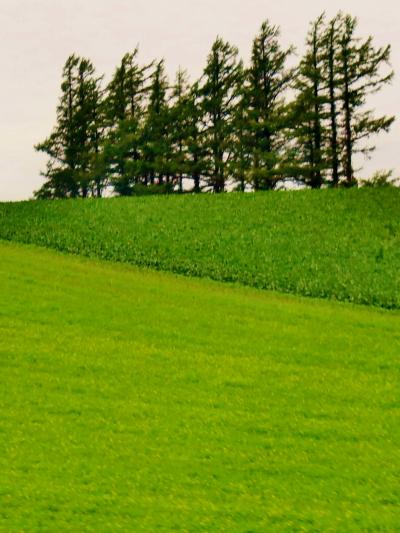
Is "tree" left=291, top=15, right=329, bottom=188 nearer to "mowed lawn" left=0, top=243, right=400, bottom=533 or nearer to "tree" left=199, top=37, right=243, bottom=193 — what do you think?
"tree" left=199, top=37, right=243, bottom=193

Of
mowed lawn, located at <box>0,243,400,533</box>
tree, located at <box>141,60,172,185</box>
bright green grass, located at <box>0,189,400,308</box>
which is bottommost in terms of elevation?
mowed lawn, located at <box>0,243,400,533</box>

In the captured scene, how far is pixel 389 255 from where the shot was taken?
37.0 m

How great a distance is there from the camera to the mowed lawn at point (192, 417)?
30.9 ft

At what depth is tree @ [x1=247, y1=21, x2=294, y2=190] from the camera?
61.9 metres

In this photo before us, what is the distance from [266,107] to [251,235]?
2669 centimetres

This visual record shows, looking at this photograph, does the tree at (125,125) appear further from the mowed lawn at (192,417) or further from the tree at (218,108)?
the mowed lawn at (192,417)

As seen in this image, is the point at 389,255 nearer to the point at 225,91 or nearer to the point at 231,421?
the point at 231,421

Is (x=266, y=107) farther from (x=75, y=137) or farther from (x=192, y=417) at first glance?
(x=192, y=417)

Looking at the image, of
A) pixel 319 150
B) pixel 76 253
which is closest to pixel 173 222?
pixel 76 253

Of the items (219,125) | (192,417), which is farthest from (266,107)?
(192,417)

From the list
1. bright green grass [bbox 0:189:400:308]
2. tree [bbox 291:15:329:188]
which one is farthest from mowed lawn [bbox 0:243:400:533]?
tree [bbox 291:15:329:188]

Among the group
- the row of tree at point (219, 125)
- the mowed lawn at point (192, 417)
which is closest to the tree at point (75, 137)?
the row of tree at point (219, 125)

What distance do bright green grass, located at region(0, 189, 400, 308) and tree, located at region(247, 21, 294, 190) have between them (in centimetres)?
1164

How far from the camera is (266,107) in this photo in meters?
64.8
